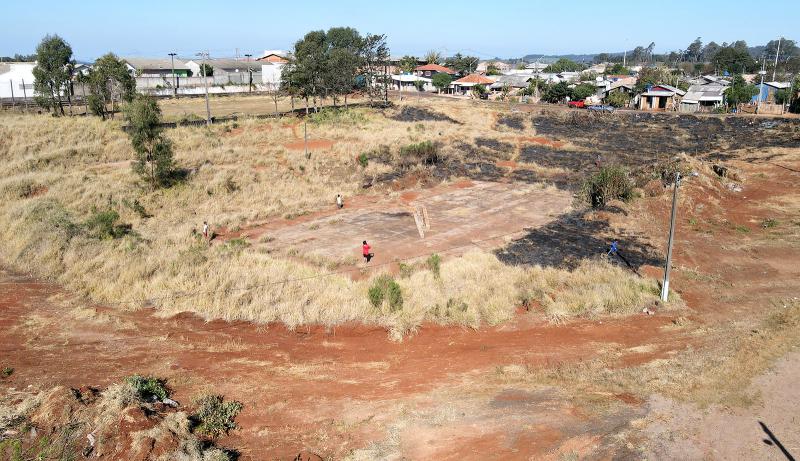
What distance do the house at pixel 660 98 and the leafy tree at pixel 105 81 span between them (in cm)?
5759

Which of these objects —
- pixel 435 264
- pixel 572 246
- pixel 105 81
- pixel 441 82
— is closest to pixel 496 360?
pixel 435 264

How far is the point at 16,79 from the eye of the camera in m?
66.6

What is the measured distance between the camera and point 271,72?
317ft

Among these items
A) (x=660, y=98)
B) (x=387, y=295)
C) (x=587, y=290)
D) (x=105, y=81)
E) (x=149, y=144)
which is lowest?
(x=587, y=290)

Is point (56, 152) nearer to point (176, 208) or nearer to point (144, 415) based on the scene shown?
point (176, 208)

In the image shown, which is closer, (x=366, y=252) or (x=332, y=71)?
(x=366, y=252)

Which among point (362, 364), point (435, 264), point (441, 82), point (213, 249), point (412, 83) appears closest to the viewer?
point (362, 364)

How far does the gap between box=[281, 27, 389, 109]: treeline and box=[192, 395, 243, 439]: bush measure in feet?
139

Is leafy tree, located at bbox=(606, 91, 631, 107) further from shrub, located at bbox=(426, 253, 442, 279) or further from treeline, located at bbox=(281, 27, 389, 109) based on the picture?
shrub, located at bbox=(426, 253, 442, 279)

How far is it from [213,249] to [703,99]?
63.6m

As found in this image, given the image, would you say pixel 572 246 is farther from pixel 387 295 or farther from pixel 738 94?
pixel 738 94

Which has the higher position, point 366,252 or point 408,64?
point 408,64

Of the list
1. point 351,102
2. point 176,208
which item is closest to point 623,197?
point 176,208

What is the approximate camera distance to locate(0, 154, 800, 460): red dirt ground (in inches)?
478
